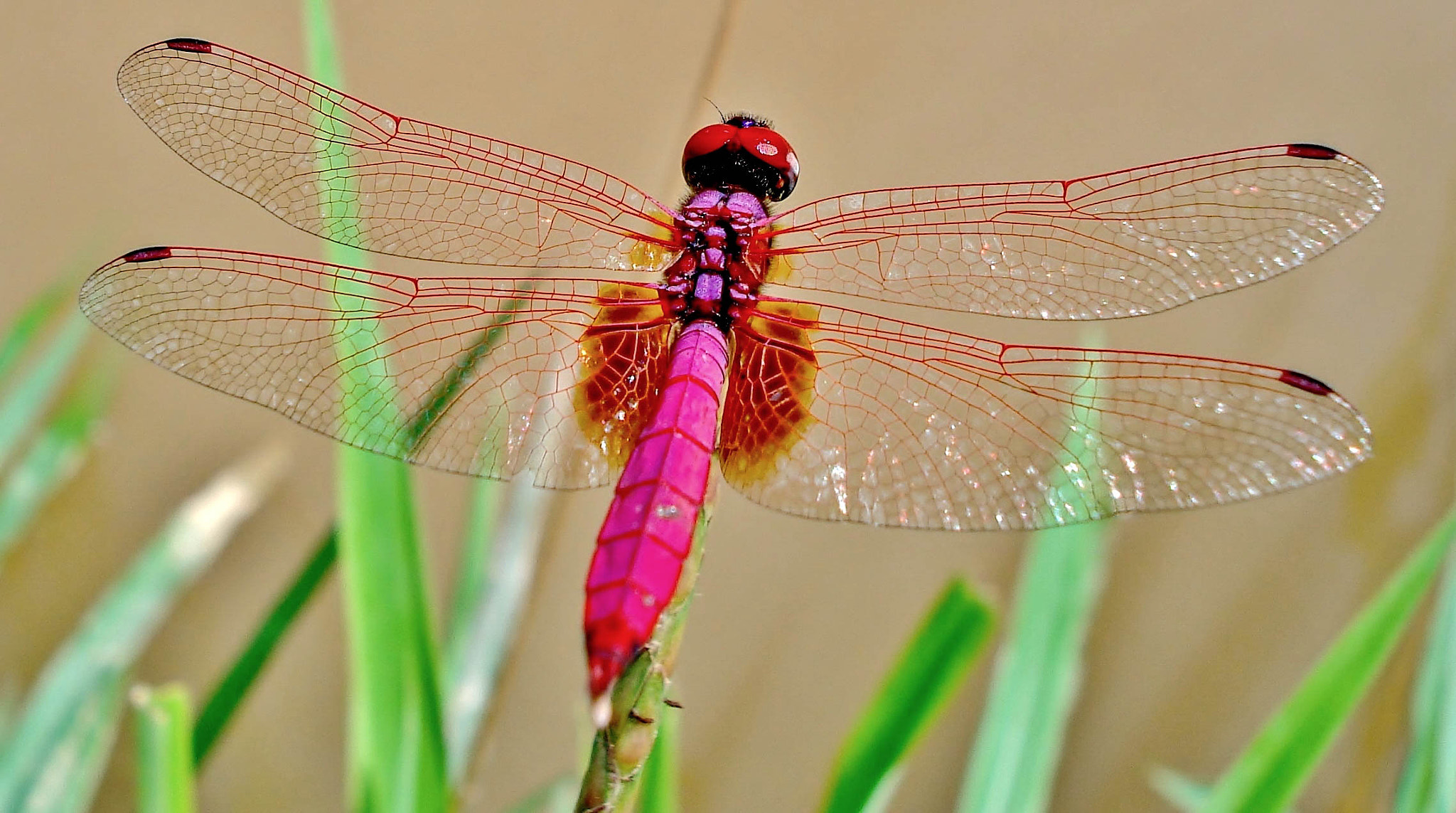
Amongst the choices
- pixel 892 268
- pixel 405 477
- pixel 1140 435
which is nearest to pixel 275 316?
pixel 405 477

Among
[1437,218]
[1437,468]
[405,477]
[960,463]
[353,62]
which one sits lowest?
[405,477]

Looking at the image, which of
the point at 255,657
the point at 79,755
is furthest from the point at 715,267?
the point at 79,755

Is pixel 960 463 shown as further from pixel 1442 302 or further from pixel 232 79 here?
pixel 1442 302

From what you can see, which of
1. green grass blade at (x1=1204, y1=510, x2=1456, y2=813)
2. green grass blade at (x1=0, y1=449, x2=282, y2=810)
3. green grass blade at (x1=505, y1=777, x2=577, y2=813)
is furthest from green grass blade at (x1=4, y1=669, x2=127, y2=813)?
green grass blade at (x1=1204, y1=510, x2=1456, y2=813)

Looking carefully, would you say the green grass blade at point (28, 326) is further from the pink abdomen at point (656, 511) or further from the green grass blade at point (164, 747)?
the pink abdomen at point (656, 511)

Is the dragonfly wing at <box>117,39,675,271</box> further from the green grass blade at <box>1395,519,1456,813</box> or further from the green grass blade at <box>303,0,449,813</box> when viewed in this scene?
the green grass blade at <box>1395,519,1456,813</box>
